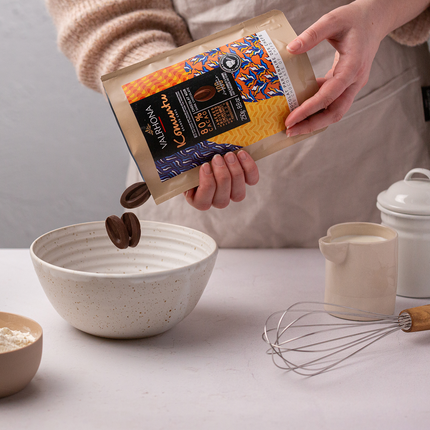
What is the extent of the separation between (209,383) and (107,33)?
0.63 meters

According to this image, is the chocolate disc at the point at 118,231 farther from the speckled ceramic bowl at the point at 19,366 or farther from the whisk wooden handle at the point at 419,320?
the whisk wooden handle at the point at 419,320

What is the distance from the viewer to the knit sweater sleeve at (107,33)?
2.77 feet

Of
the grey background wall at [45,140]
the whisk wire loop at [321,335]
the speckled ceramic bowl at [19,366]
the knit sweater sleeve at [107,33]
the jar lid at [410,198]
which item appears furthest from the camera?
the grey background wall at [45,140]

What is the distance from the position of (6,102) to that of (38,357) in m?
1.49

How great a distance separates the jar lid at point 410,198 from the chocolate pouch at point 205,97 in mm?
227

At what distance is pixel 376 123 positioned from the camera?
3.10 feet

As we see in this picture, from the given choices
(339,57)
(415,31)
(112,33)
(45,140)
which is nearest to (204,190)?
(339,57)

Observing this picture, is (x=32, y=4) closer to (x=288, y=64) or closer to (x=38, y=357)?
(x=288, y=64)

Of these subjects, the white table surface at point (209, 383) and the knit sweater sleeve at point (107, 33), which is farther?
the knit sweater sleeve at point (107, 33)

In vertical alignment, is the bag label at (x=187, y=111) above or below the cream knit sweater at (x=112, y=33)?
below

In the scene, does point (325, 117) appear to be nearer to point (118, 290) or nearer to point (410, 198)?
point (410, 198)

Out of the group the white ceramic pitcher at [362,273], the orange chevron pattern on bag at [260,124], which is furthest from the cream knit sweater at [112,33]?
the white ceramic pitcher at [362,273]

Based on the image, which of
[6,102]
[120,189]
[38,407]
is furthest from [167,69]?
[6,102]

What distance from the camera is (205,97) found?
0.55 meters
